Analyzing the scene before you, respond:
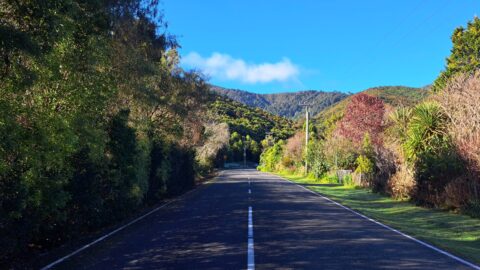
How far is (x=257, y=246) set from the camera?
10023mm

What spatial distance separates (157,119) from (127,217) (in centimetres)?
1020

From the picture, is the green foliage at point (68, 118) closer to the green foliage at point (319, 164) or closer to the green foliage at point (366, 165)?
the green foliage at point (366, 165)

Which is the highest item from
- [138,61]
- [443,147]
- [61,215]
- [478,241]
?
[138,61]

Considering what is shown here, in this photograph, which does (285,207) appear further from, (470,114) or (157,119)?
(157,119)

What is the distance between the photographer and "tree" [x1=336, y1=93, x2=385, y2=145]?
3972 centimetres

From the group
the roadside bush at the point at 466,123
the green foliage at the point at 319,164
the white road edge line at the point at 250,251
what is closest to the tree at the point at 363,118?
the green foliage at the point at 319,164

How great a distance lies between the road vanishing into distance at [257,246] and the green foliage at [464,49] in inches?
1362

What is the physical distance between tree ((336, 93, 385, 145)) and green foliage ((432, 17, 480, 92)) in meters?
8.15

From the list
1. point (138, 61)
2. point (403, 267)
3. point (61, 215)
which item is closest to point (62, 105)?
point (61, 215)

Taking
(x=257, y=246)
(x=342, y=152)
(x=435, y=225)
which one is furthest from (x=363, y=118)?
(x=257, y=246)

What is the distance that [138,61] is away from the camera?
16.6 m

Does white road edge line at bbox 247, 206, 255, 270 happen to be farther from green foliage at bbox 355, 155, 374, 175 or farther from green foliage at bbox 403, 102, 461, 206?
green foliage at bbox 355, 155, 374, 175

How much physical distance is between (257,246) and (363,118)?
31994 mm

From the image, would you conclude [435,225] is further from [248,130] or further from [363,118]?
[248,130]
